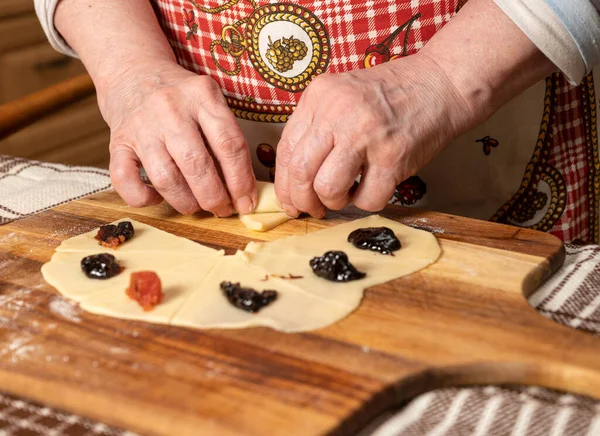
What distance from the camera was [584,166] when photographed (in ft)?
5.66

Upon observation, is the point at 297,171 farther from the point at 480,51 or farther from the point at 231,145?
the point at 480,51

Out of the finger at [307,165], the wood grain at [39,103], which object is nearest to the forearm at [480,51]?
the finger at [307,165]

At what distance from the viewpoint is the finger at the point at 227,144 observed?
1.42m

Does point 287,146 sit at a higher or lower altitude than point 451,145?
higher

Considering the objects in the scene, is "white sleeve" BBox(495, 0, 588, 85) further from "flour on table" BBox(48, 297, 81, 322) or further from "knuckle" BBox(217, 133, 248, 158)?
"flour on table" BBox(48, 297, 81, 322)

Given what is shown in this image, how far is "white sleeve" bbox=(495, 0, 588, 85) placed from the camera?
1.29 meters

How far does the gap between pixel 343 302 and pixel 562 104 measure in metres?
0.88

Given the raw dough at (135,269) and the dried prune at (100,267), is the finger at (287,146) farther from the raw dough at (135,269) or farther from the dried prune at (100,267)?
the dried prune at (100,267)

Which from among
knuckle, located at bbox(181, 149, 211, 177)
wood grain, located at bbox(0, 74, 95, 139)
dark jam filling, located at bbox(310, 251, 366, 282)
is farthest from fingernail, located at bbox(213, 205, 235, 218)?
wood grain, located at bbox(0, 74, 95, 139)

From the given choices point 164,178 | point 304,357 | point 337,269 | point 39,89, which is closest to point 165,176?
point 164,178

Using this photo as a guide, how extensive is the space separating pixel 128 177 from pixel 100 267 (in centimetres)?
28

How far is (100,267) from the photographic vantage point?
1.26 meters

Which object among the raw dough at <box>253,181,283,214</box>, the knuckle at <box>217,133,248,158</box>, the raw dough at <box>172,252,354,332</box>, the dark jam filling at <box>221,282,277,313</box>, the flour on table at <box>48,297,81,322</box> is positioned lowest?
the raw dough at <box>253,181,283,214</box>

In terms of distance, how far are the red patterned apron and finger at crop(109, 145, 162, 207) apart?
32cm
